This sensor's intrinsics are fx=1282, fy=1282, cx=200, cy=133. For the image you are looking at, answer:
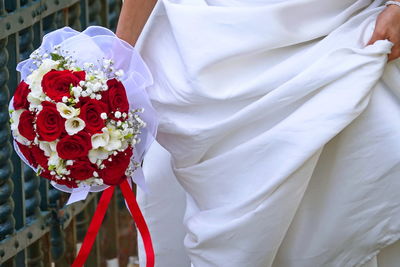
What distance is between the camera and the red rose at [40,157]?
12.7 feet

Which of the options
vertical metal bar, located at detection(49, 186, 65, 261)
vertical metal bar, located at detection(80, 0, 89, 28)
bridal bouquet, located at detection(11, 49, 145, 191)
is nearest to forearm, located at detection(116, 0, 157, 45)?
bridal bouquet, located at detection(11, 49, 145, 191)

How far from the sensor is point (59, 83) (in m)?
3.82

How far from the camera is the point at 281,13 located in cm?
393

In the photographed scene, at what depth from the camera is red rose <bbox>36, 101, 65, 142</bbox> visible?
3781 mm

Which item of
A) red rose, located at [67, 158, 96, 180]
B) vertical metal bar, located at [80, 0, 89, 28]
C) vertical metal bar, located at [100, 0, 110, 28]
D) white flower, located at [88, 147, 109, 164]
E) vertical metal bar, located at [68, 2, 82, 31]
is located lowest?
vertical metal bar, located at [100, 0, 110, 28]

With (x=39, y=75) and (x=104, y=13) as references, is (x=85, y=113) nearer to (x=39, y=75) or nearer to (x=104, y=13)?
(x=39, y=75)

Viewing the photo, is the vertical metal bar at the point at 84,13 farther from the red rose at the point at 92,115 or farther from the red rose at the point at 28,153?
the red rose at the point at 92,115

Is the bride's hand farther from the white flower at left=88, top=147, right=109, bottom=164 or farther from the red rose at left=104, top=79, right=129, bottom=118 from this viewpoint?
the white flower at left=88, top=147, right=109, bottom=164

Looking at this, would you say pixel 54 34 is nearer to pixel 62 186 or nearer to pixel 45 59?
pixel 45 59

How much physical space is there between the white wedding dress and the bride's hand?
32 mm

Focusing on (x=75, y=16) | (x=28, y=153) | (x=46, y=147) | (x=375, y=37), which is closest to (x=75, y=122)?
(x=46, y=147)

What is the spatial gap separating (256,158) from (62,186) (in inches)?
25.4

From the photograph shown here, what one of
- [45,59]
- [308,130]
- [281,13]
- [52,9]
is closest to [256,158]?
[308,130]

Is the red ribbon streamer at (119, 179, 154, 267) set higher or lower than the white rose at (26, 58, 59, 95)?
lower
